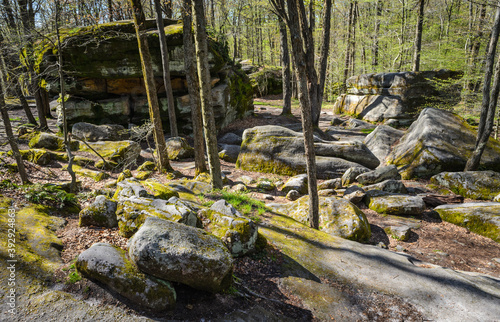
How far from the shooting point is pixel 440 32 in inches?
1025

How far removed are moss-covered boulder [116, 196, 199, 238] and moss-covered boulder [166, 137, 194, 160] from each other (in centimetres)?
843

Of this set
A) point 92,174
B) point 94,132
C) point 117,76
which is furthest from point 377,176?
point 117,76

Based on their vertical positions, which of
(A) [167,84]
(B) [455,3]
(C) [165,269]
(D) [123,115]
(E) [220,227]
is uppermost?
(B) [455,3]

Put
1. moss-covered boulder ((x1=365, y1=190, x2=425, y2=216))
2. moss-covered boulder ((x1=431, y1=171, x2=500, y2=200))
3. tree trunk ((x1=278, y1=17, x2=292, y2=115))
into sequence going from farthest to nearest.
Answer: tree trunk ((x1=278, y1=17, x2=292, y2=115)) → moss-covered boulder ((x1=431, y1=171, x2=500, y2=200)) → moss-covered boulder ((x1=365, y1=190, x2=425, y2=216))

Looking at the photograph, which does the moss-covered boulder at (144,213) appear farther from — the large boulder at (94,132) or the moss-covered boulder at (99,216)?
the large boulder at (94,132)

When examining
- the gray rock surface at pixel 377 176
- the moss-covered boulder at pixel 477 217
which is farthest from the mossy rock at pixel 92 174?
the moss-covered boulder at pixel 477 217

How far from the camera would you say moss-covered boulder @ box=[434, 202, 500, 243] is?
6.69 metres

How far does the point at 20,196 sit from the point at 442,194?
12066mm

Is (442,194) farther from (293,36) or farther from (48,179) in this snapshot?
(48,179)

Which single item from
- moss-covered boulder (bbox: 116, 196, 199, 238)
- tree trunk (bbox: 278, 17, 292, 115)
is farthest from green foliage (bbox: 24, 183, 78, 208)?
tree trunk (bbox: 278, 17, 292, 115)

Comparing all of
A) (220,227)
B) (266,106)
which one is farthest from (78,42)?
(266,106)

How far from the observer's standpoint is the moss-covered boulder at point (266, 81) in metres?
32.3

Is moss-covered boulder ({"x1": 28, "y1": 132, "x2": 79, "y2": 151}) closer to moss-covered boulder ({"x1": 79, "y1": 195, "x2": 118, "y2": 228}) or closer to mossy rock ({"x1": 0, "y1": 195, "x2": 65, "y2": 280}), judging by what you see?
mossy rock ({"x1": 0, "y1": 195, "x2": 65, "y2": 280})

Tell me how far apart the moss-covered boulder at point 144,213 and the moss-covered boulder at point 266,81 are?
2845 centimetres
